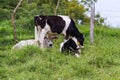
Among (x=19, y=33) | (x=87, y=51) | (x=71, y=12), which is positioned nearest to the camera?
(x=87, y=51)

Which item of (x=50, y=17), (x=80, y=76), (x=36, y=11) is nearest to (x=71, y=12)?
(x=36, y=11)

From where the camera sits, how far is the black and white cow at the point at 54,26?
10.0 meters

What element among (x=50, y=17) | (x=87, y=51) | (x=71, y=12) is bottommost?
(x=71, y=12)

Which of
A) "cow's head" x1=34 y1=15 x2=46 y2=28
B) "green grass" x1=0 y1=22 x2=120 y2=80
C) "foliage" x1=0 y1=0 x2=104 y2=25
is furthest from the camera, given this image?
"foliage" x1=0 y1=0 x2=104 y2=25

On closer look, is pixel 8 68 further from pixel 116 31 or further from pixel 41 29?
pixel 116 31

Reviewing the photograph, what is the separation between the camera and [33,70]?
303 inches

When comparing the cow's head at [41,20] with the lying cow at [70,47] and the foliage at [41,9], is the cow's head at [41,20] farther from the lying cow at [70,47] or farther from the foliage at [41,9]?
the foliage at [41,9]

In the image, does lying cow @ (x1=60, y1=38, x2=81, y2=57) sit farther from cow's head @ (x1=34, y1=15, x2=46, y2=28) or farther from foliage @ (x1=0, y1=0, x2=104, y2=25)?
foliage @ (x1=0, y1=0, x2=104, y2=25)

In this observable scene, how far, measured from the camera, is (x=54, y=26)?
33.1 ft

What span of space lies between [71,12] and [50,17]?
731cm

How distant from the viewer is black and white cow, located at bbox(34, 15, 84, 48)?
10047mm

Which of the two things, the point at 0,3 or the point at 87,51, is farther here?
the point at 0,3

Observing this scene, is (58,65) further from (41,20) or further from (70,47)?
(41,20)

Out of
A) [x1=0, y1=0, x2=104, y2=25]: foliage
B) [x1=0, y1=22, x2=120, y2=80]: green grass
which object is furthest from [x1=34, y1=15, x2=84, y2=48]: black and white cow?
[x1=0, y1=0, x2=104, y2=25]: foliage
